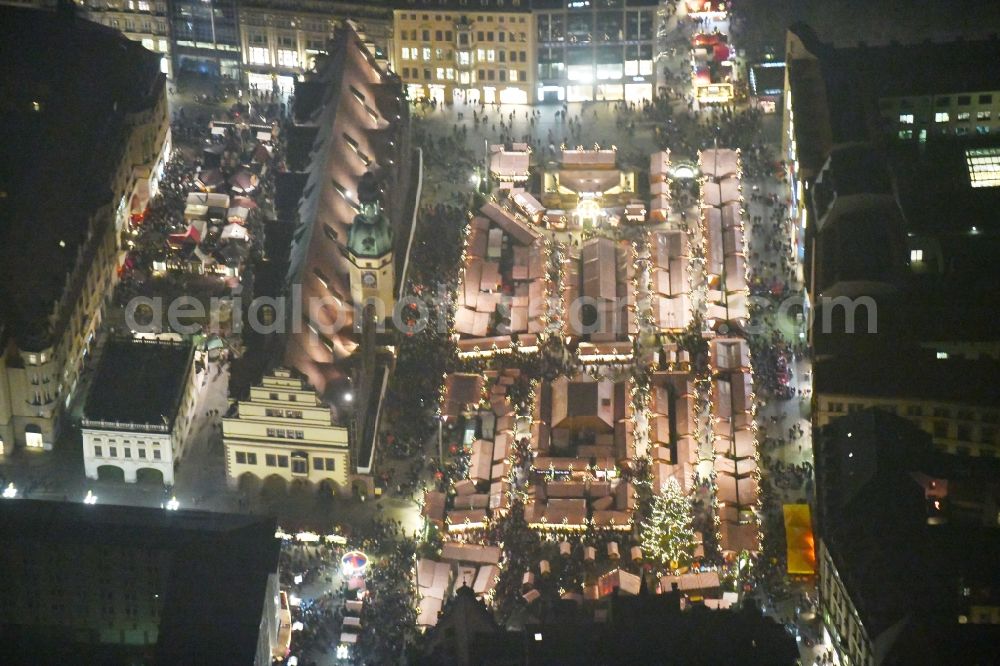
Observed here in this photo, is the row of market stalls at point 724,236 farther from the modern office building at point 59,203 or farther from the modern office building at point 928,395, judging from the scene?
the modern office building at point 59,203

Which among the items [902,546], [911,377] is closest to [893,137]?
[911,377]

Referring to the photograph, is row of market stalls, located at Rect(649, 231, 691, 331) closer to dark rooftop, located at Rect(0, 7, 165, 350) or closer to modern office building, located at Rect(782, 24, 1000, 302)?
modern office building, located at Rect(782, 24, 1000, 302)

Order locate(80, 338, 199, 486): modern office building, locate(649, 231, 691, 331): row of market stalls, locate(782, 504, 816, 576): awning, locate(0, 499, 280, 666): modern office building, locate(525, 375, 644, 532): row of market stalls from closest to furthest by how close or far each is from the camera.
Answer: locate(0, 499, 280, 666): modern office building → locate(782, 504, 816, 576): awning → locate(525, 375, 644, 532): row of market stalls → locate(80, 338, 199, 486): modern office building → locate(649, 231, 691, 331): row of market stalls

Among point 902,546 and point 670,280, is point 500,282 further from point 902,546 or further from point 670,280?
point 902,546

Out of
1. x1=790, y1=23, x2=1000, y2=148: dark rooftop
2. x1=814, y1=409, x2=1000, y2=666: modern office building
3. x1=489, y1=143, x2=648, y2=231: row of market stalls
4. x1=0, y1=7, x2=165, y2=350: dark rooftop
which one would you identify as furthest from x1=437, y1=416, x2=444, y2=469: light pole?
x1=790, y1=23, x2=1000, y2=148: dark rooftop

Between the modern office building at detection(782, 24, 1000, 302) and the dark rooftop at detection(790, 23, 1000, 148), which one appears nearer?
the modern office building at detection(782, 24, 1000, 302)

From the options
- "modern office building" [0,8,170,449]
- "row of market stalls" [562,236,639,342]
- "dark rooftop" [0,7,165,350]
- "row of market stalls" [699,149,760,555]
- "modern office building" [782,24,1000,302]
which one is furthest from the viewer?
"modern office building" [782,24,1000,302]

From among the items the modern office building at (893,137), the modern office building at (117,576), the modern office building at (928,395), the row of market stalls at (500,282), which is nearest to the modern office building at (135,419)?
the modern office building at (117,576)

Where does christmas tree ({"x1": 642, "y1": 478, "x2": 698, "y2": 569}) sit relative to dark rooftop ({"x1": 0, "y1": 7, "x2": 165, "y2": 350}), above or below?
below
